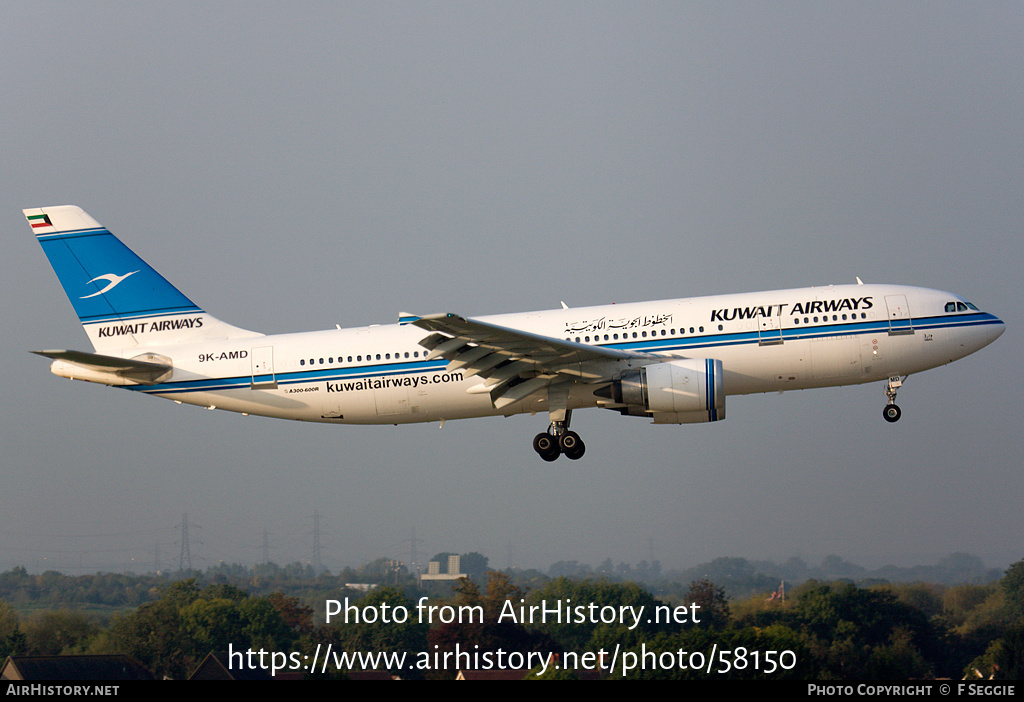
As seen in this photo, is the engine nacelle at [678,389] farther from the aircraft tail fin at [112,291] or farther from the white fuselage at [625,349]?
the aircraft tail fin at [112,291]

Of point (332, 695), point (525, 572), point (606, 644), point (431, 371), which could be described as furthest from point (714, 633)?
point (332, 695)

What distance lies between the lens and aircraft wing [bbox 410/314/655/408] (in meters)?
26.5

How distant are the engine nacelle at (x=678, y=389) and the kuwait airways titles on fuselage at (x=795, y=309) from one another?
167 cm

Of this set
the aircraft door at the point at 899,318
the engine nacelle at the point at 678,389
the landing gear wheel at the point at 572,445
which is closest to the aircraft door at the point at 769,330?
the engine nacelle at the point at 678,389

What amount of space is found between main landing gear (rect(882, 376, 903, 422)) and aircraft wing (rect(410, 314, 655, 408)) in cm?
747

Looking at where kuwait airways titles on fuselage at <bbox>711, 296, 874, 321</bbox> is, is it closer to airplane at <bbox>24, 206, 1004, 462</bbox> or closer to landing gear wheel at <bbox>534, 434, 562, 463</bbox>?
airplane at <bbox>24, 206, 1004, 462</bbox>

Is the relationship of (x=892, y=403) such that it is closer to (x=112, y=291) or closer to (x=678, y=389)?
(x=678, y=389)

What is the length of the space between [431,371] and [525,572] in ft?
101

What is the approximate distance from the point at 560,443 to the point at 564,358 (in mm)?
3152

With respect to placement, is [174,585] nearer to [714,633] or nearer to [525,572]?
[525,572]

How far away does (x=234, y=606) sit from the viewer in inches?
1855

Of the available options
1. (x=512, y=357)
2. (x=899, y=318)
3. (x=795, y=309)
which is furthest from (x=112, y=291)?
(x=899, y=318)

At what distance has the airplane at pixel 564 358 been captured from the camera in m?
27.8

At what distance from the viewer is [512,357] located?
2792cm
